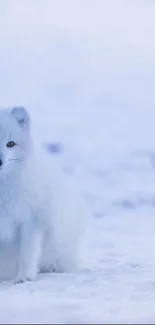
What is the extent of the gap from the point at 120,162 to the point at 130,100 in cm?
23

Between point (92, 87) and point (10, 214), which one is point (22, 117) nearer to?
point (10, 214)

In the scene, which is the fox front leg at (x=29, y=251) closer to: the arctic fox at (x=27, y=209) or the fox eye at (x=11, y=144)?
the arctic fox at (x=27, y=209)

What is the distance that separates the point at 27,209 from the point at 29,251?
0.11 metres

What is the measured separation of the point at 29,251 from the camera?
1911 millimetres

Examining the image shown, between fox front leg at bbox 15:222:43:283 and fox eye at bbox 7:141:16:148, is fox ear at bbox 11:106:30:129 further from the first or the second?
fox front leg at bbox 15:222:43:283

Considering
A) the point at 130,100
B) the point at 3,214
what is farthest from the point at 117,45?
the point at 3,214

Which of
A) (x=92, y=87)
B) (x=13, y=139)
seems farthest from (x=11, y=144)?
(x=92, y=87)

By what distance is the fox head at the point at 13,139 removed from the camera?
1816 mm

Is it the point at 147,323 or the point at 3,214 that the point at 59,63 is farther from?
the point at 147,323

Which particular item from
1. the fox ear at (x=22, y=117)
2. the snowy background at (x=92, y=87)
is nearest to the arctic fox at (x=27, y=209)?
the fox ear at (x=22, y=117)

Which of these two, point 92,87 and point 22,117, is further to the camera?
point 92,87

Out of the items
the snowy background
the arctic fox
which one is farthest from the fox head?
the snowy background

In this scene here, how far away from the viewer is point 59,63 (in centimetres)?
255

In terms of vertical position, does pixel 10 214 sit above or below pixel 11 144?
below
